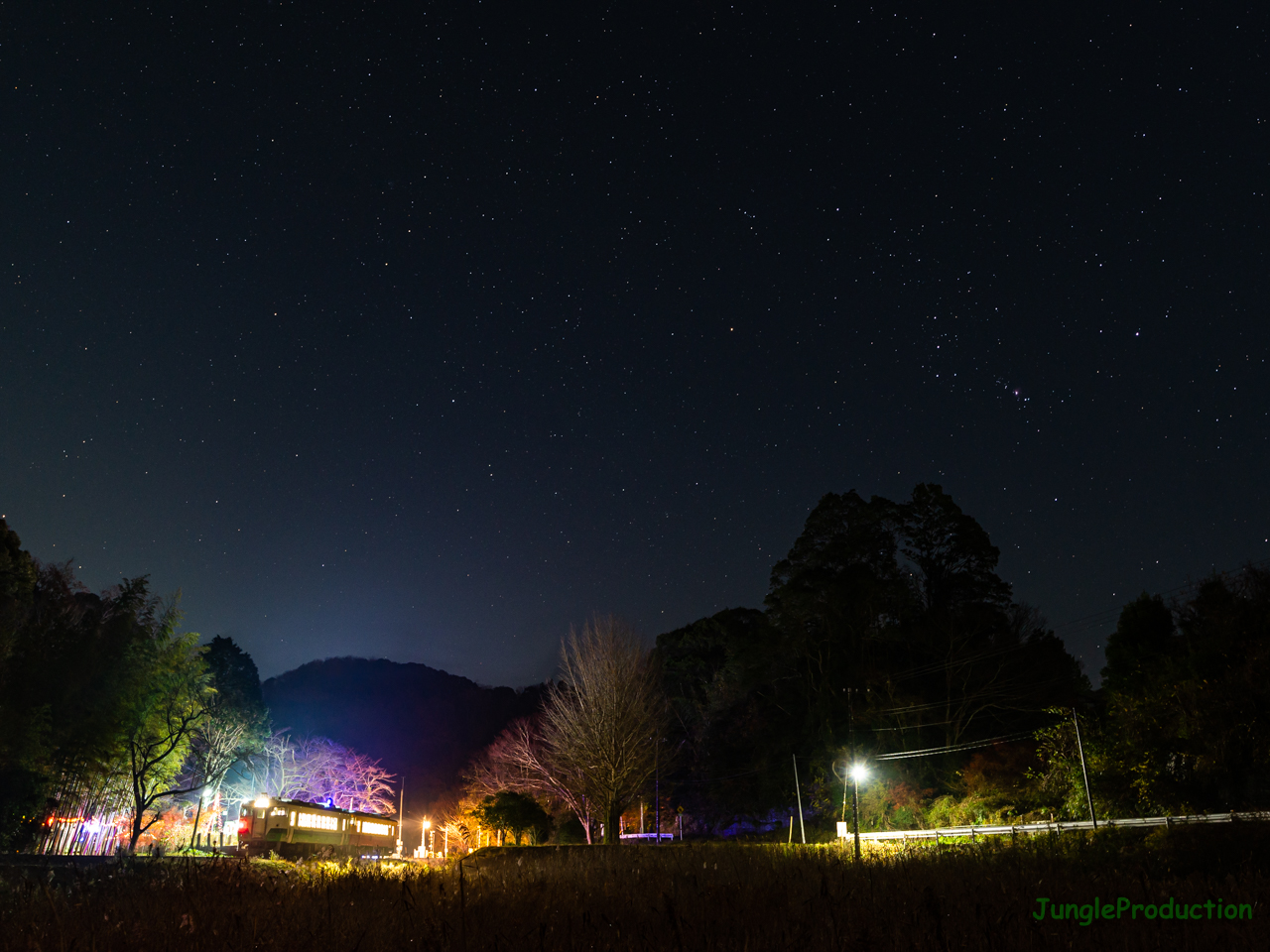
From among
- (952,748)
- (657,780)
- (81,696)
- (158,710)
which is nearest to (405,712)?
(657,780)

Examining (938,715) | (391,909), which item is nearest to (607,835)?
Answer: (938,715)

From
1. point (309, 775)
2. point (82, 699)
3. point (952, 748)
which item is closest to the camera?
point (82, 699)

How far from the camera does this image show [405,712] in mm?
92312

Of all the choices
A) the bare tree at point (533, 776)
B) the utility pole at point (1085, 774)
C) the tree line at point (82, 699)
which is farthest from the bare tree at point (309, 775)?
the utility pole at point (1085, 774)

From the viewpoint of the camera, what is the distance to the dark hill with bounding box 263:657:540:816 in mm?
84375

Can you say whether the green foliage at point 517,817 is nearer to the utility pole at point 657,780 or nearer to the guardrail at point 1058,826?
the utility pole at point 657,780

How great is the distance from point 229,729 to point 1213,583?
4919 centimetres

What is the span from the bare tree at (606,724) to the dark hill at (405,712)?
39304 millimetres

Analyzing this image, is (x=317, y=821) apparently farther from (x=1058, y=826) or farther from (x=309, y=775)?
(x=1058, y=826)

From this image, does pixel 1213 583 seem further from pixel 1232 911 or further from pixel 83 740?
pixel 83 740

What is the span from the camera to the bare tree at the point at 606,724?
1523 inches

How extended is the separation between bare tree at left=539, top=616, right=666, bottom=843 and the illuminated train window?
11614 millimetres

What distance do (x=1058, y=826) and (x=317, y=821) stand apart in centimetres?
3341

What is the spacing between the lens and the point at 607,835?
37281 millimetres
